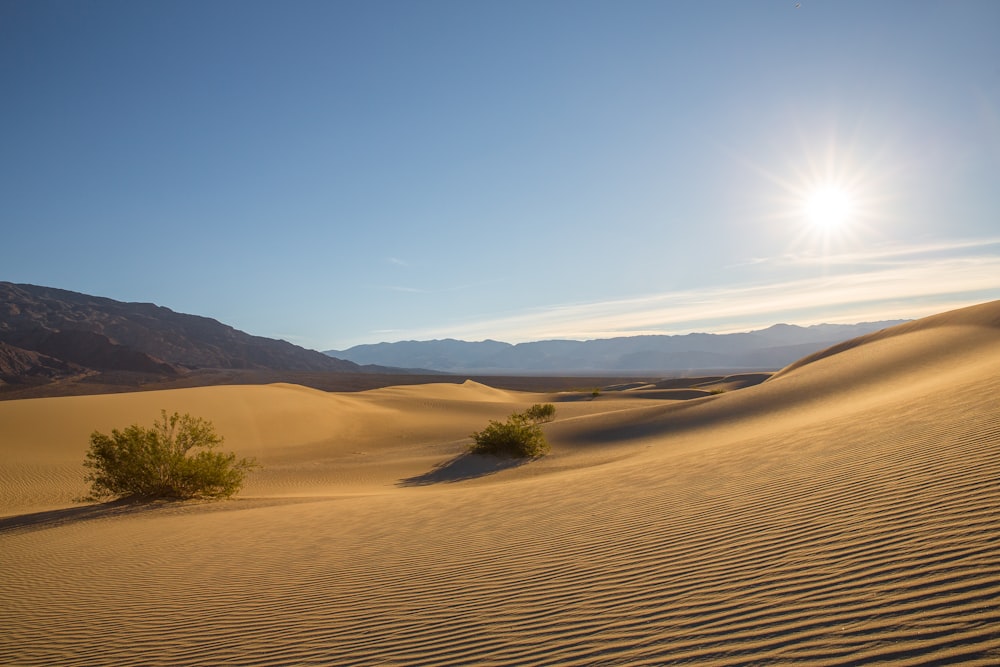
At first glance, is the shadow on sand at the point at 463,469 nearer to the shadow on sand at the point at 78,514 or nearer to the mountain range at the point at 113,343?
the shadow on sand at the point at 78,514

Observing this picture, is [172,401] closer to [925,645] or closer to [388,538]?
[388,538]

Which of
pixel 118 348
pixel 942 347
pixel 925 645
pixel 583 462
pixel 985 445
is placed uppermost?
pixel 118 348

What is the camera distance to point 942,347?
21500 mm

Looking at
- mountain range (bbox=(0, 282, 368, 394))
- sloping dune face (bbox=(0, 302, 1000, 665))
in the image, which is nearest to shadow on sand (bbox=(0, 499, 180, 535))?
sloping dune face (bbox=(0, 302, 1000, 665))

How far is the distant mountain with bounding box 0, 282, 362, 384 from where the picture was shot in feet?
260

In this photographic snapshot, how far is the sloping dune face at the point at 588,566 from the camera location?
338 centimetres

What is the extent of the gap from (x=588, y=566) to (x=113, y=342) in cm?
11982

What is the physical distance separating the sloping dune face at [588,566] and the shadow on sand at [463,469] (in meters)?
4.31

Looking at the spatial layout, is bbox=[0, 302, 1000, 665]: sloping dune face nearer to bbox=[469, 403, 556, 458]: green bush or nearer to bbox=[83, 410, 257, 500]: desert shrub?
bbox=[83, 410, 257, 500]: desert shrub

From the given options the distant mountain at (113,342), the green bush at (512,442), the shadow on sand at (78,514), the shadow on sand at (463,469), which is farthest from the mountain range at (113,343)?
the green bush at (512,442)

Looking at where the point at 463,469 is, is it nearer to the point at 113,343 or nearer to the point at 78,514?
the point at 78,514

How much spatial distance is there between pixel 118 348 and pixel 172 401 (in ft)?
257

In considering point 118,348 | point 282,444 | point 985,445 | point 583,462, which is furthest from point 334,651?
point 118,348

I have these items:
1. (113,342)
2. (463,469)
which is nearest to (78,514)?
(463,469)
